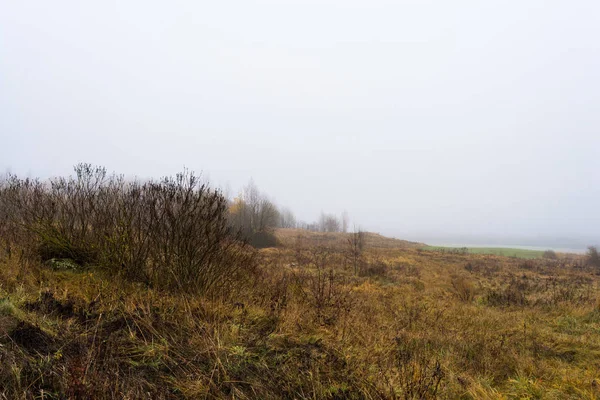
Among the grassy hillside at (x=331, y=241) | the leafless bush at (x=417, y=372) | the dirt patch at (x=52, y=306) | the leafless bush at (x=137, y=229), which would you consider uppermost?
the leafless bush at (x=137, y=229)

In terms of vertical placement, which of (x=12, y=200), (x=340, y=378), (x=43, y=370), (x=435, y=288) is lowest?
(x=435, y=288)

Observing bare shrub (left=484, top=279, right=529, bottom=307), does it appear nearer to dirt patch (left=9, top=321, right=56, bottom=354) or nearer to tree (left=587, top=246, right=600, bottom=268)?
dirt patch (left=9, top=321, right=56, bottom=354)

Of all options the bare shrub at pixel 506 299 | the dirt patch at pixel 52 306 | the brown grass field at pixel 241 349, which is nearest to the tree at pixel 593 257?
the bare shrub at pixel 506 299

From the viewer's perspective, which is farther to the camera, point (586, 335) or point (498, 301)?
point (498, 301)

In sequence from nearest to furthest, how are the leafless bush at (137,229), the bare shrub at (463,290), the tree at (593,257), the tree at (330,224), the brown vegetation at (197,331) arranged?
the brown vegetation at (197,331), the leafless bush at (137,229), the bare shrub at (463,290), the tree at (593,257), the tree at (330,224)

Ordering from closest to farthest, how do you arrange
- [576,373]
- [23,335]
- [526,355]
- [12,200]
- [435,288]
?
[23,335] → [576,373] → [526,355] → [12,200] → [435,288]

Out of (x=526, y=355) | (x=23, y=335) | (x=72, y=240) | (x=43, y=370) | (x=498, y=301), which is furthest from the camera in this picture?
(x=498, y=301)

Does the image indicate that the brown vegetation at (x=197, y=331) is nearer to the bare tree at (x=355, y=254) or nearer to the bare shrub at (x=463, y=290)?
the bare shrub at (x=463, y=290)

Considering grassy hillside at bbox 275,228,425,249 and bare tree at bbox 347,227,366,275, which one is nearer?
bare tree at bbox 347,227,366,275

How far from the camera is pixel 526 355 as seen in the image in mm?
5070

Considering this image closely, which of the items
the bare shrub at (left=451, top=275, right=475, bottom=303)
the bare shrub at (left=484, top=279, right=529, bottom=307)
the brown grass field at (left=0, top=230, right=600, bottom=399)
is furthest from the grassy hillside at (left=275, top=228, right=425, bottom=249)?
the brown grass field at (left=0, top=230, right=600, bottom=399)

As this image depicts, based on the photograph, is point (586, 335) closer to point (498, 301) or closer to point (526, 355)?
point (526, 355)

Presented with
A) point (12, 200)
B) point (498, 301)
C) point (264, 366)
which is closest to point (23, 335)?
point (264, 366)

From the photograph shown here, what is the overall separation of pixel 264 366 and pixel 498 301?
1071 centimetres
